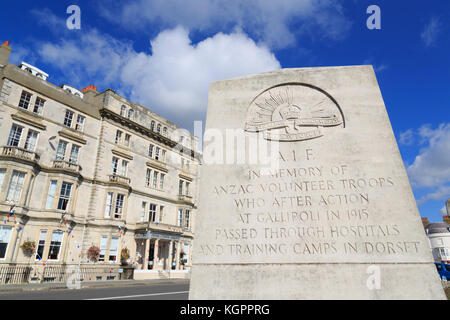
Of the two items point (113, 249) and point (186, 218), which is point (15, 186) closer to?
point (113, 249)

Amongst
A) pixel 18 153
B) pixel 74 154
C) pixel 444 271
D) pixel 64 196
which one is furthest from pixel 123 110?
pixel 444 271

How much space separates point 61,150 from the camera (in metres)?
24.4

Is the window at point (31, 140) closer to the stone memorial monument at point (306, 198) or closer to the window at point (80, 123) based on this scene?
the window at point (80, 123)

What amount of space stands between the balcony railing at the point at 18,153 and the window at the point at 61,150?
2.14 metres

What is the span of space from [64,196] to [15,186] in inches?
152

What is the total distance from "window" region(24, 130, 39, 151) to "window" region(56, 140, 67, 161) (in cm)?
195

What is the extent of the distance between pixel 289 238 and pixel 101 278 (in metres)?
25.0

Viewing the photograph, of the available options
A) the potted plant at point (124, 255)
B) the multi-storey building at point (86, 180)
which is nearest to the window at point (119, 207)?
the multi-storey building at point (86, 180)

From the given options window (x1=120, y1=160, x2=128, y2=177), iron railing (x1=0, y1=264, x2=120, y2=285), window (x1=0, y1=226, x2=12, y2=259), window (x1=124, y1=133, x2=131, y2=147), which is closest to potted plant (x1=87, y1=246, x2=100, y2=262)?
iron railing (x1=0, y1=264, x2=120, y2=285)

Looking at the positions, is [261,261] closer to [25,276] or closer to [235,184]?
[235,184]

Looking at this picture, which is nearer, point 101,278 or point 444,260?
point 101,278
